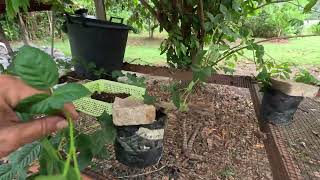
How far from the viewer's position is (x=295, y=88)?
1461mm

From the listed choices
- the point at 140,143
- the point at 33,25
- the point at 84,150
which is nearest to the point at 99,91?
the point at 140,143

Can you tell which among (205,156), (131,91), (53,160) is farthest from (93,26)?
(53,160)

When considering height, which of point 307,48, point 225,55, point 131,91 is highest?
point 225,55

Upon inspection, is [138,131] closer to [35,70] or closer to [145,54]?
[35,70]

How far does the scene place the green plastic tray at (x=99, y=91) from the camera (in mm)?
1390

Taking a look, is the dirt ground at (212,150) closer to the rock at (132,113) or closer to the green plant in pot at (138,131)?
the green plant in pot at (138,131)

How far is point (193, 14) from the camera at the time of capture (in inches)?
67.4

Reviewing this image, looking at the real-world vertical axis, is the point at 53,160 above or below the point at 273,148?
above

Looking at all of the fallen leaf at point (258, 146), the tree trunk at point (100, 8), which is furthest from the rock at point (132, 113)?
the tree trunk at point (100, 8)

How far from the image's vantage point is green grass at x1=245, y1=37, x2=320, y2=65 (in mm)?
4262

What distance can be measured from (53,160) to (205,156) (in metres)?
0.98

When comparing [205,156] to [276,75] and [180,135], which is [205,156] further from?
[276,75]

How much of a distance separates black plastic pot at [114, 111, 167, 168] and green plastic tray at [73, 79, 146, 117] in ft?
0.79

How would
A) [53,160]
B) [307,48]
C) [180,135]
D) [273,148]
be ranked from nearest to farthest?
[53,160] → [273,148] → [180,135] → [307,48]
